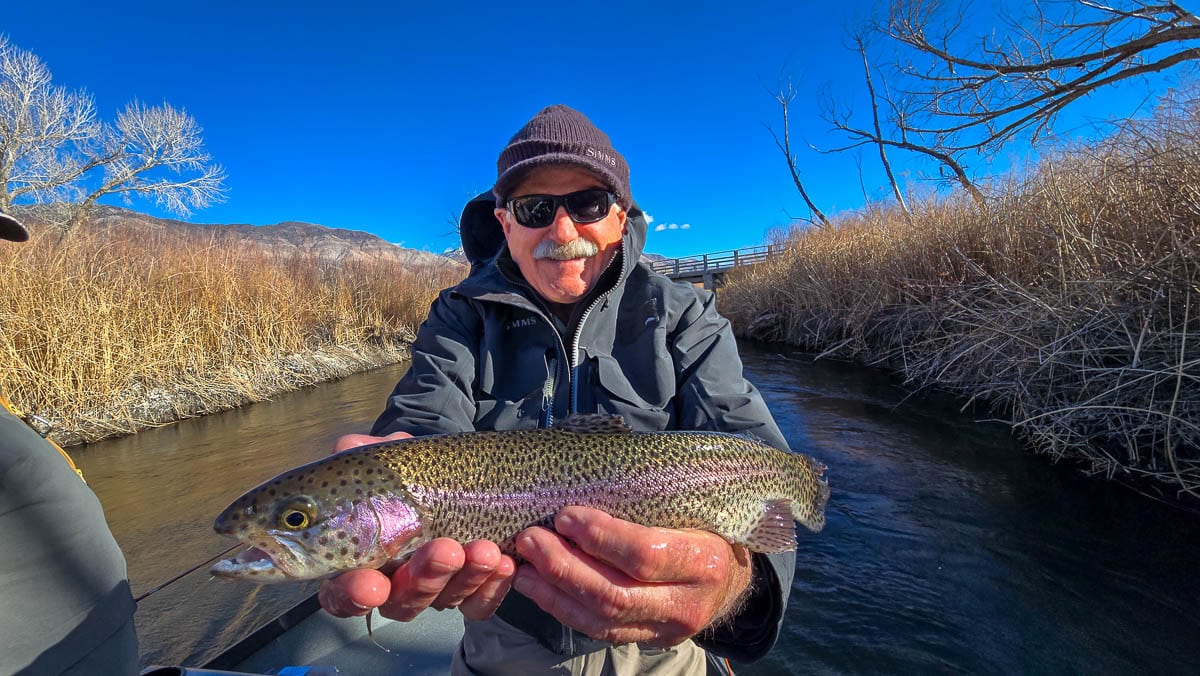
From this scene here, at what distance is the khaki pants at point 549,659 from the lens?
2.04m

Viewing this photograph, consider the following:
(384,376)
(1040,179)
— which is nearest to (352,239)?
(384,376)

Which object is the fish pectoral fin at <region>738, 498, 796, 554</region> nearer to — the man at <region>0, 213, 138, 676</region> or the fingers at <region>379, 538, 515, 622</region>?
the fingers at <region>379, 538, 515, 622</region>

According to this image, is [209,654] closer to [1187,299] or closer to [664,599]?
[664,599]

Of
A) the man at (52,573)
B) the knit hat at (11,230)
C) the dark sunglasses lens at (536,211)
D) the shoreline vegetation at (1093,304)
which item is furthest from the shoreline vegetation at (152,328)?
the shoreline vegetation at (1093,304)

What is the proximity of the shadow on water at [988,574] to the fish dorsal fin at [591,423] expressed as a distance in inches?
97.4

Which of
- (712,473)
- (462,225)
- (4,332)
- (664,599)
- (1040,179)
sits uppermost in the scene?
(1040,179)

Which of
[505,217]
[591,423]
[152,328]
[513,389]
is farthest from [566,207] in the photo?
[152,328]

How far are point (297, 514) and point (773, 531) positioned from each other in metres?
1.83

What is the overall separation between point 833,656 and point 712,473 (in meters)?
2.39

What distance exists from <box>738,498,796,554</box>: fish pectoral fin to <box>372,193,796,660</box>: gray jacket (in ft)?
0.46

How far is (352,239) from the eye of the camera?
105500 mm

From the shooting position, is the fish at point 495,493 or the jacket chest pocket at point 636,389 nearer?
the fish at point 495,493

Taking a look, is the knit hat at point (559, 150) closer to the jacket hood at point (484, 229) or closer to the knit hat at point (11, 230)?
the jacket hood at point (484, 229)

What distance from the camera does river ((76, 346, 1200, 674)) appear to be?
10.5ft
